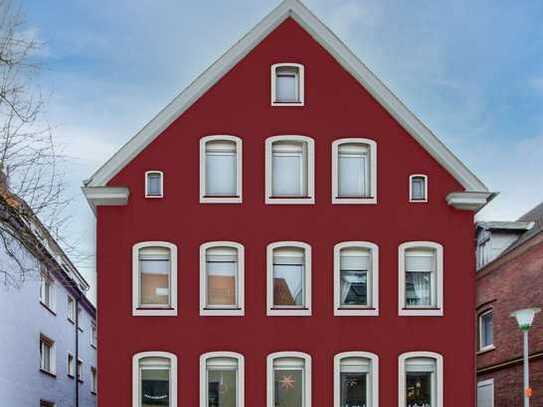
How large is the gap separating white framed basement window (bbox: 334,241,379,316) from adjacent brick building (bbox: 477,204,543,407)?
6.65 metres

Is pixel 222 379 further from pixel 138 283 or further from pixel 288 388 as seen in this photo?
pixel 138 283

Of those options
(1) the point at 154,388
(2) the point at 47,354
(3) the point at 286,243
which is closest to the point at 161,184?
(3) the point at 286,243

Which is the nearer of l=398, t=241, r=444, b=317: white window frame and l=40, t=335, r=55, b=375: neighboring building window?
l=398, t=241, r=444, b=317: white window frame

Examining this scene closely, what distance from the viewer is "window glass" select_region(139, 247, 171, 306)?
896 inches

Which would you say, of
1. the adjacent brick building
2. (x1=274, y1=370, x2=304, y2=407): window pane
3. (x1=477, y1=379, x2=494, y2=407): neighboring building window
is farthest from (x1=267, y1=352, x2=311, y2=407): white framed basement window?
(x1=477, y1=379, x2=494, y2=407): neighboring building window

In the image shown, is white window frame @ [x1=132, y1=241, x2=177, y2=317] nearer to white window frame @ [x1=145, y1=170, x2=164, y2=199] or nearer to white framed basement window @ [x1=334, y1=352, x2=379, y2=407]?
white window frame @ [x1=145, y1=170, x2=164, y2=199]

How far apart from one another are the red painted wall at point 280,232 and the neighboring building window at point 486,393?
7.68 metres

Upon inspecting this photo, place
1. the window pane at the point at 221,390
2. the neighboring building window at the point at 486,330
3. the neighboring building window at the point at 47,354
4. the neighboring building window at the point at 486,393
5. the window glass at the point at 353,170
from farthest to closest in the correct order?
the neighboring building window at the point at 47,354 → the neighboring building window at the point at 486,330 → the neighboring building window at the point at 486,393 → the window glass at the point at 353,170 → the window pane at the point at 221,390

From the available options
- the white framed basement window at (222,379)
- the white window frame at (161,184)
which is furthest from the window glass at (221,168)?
the white framed basement window at (222,379)

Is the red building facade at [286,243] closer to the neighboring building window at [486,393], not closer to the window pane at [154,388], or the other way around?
the window pane at [154,388]

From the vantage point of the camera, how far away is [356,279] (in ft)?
75.9

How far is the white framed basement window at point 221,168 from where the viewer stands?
75.7 ft

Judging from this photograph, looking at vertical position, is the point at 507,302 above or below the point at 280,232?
below

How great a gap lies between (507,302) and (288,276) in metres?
9.73
